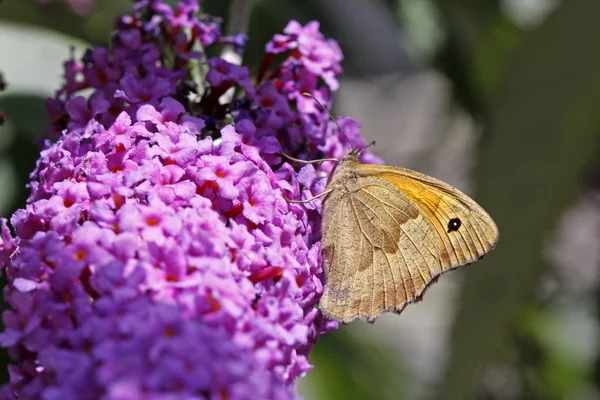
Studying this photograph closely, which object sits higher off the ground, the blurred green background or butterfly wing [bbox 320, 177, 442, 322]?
the blurred green background

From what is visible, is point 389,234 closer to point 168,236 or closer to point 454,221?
point 454,221

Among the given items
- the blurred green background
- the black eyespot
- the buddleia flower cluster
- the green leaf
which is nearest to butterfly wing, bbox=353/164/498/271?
the black eyespot

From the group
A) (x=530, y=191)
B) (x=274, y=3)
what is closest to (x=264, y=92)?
(x=274, y=3)

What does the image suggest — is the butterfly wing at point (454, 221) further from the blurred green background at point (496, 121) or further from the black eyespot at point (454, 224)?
the blurred green background at point (496, 121)

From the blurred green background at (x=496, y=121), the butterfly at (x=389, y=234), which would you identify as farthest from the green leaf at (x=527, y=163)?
the butterfly at (x=389, y=234)

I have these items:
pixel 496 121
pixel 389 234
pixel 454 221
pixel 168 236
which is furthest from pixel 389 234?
pixel 496 121

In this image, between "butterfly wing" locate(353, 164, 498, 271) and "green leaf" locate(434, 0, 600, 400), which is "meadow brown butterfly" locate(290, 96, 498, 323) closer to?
"butterfly wing" locate(353, 164, 498, 271)

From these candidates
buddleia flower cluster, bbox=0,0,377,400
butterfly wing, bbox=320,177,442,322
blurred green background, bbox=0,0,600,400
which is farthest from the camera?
blurred green background, bbox=0,0,600,400

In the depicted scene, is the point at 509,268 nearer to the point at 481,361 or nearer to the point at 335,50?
the point at 481,361
